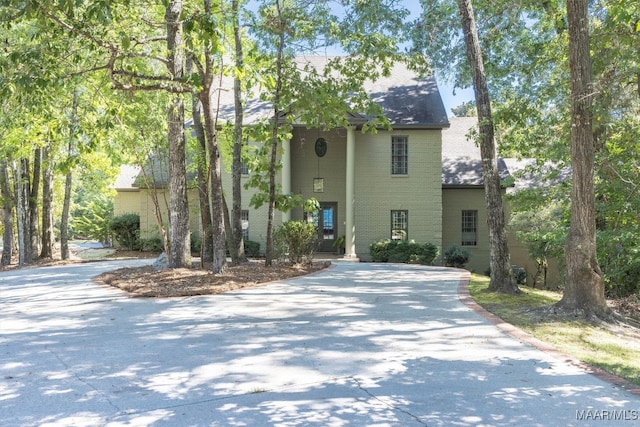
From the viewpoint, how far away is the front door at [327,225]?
22816 mm

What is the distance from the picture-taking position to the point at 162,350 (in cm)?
606

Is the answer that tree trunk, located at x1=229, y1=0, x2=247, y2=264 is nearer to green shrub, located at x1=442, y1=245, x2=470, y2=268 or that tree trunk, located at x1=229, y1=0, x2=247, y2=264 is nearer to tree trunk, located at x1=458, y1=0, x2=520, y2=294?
tree trunk, located at x1=458, y1=0, x2=520, y2=294

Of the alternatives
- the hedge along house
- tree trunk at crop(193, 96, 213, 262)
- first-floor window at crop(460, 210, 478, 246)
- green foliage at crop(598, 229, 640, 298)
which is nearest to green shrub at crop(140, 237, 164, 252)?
the hedge along house

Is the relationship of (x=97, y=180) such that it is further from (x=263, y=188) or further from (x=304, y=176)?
(x=263, y=188)

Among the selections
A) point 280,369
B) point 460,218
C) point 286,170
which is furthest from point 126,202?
point 280,369

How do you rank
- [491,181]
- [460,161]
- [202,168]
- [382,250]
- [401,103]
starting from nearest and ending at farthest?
[491,181], [202,168], [382,250], [401,103], [460,161]

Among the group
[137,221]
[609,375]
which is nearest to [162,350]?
[609,375]

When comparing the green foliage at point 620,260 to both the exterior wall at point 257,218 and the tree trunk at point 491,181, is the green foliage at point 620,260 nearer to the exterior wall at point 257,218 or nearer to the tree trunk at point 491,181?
the tree trunk at point 491,181

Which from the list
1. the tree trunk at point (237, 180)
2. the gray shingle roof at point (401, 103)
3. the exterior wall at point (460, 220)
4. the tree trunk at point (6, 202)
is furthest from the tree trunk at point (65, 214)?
the exterior wall at point (460, 220)

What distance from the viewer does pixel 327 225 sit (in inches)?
902

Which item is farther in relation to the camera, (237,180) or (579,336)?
(237,180)

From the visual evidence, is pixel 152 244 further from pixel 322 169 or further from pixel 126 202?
pixel 322 169

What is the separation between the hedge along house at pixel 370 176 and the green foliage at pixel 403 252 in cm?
95

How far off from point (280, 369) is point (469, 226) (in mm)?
19253
